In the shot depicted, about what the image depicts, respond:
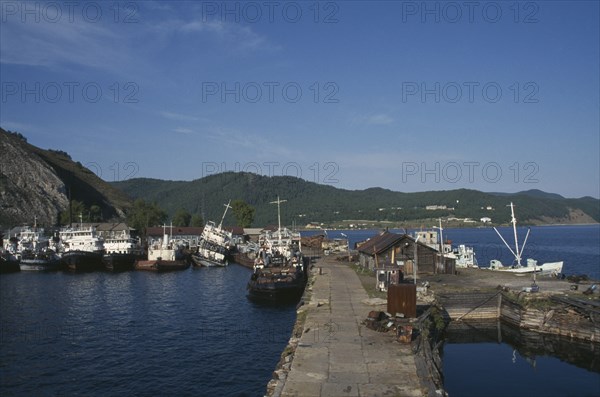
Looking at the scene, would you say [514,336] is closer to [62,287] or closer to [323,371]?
[323,371]

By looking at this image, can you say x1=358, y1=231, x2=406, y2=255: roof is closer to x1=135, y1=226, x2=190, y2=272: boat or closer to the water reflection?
the water reflection

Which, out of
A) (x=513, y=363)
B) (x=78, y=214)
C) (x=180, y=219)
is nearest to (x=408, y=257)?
(x=513, y=363)

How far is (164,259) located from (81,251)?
1396cm

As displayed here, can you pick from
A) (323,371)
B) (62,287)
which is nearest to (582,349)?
(323,371)

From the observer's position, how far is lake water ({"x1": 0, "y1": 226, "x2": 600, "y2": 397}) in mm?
25750

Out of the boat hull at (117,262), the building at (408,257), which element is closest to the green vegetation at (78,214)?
the boat hull at (117,262)

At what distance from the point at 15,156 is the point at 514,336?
552ft

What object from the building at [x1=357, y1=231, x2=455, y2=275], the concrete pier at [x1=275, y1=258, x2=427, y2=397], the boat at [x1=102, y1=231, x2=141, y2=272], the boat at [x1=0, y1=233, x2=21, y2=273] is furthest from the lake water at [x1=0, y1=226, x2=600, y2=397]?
the boat at [x1=0, y1=233, x2=21, y2=273]

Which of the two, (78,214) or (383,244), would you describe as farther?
(78,214)

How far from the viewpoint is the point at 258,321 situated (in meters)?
40.8

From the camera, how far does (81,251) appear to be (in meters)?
83.8

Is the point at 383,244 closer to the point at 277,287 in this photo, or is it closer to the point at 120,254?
the point at 277,287

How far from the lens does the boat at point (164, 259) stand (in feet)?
266

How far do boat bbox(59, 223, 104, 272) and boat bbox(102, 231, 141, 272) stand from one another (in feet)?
6.25
